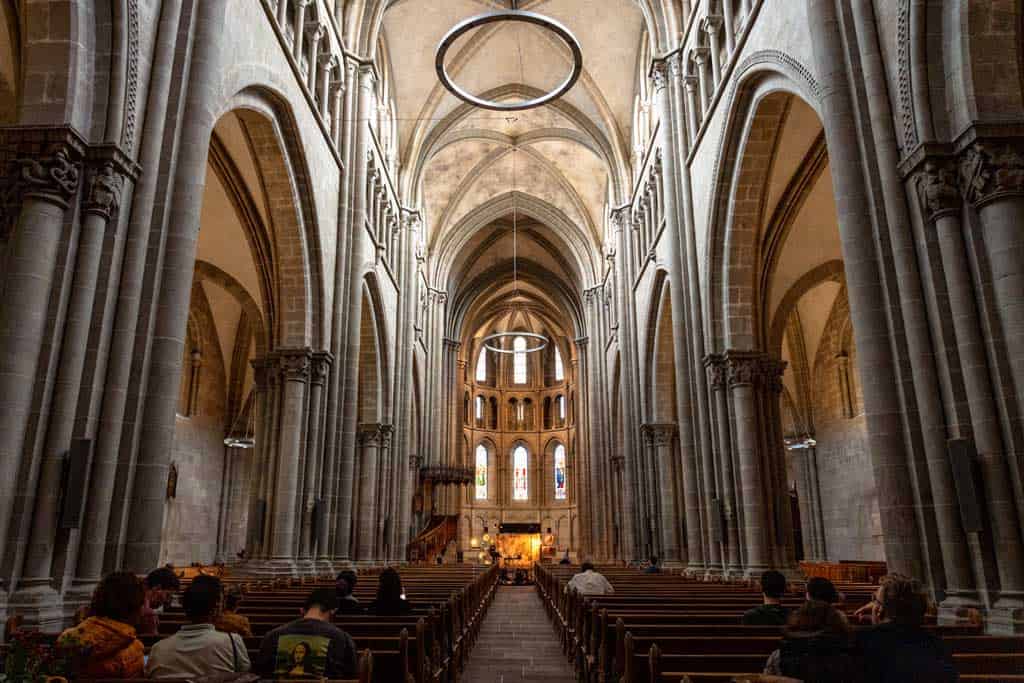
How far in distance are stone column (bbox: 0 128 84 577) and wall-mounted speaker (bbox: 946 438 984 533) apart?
877cm

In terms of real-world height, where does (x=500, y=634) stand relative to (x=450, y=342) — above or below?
below

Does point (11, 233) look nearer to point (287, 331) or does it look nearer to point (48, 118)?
point (48, 118)

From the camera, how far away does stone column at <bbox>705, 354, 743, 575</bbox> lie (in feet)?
49.3

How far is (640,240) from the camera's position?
25828 millimetres

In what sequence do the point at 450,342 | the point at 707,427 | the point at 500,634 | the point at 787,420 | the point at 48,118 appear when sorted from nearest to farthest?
1. the point at 48,118
2. the point at 500,634
3. the point at 707,427
4. the point at 787,420
5. the point at 450,342

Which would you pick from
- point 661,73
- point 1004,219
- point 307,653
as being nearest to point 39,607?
point 307,653

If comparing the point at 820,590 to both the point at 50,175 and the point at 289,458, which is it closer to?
the point at 50,175

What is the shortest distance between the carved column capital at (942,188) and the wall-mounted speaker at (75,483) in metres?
8.82

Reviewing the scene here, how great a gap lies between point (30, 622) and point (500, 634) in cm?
854

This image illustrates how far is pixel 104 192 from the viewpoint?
25.6ft

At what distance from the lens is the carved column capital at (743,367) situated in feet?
50.0

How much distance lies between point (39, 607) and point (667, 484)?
19.3m

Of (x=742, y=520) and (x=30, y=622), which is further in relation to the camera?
(x=742, y=520)

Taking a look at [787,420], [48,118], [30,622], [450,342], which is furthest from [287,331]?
[450,342]
